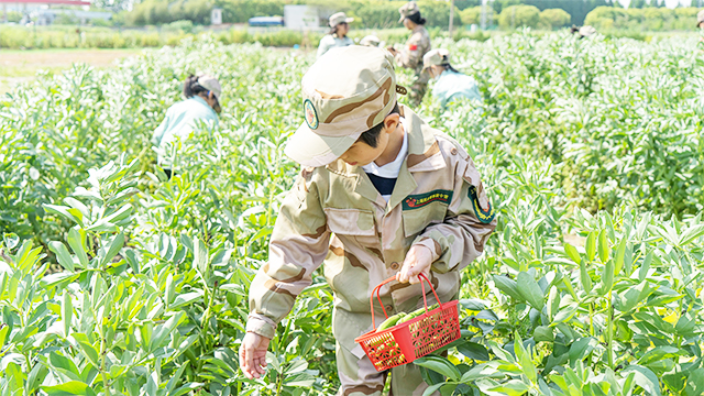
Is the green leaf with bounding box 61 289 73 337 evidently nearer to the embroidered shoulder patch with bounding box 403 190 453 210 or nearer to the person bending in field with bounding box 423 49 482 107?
the embroidered shoulder patch with bounding box 403 190 453 210

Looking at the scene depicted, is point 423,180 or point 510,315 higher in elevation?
point 423,180

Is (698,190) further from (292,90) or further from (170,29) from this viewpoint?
(170,29)

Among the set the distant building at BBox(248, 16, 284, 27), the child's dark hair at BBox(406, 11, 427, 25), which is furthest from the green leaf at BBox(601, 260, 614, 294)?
the distant building at BBox(248, 16, 284, 27)

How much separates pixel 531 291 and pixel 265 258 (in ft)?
4.41

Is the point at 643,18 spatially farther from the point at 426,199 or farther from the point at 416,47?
the point at 426,199

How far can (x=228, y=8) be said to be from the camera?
45.6 m

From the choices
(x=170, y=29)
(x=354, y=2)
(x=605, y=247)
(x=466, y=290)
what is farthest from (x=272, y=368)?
(x=170, y=29)

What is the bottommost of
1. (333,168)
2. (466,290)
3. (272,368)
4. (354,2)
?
(466,290)

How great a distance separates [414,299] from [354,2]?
114 feet

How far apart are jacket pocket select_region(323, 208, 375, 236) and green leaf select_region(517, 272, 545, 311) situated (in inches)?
19.7

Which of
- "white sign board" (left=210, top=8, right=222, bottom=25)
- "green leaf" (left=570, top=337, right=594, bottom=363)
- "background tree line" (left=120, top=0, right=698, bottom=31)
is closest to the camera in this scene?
"green leaf" (left=570, top=337, right=594, bottom=363)

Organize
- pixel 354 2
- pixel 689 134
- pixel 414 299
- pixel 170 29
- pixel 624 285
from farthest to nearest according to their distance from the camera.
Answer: pixel 170 29 → pixel 354 2 → pixel 689 134 → pixel 414 299 → pixel 624 285

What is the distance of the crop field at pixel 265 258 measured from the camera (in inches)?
52.4

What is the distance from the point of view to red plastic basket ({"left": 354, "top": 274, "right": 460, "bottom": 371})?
151cm
